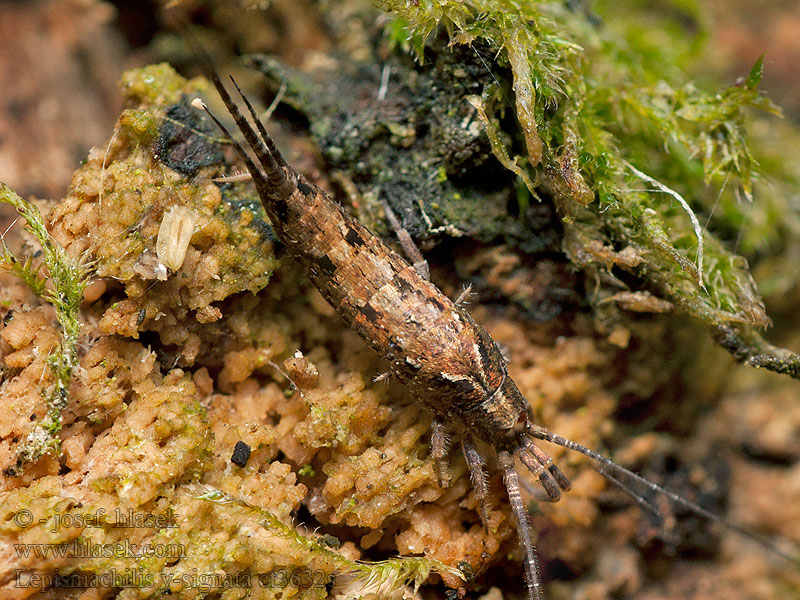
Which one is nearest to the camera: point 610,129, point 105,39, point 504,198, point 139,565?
point 139,565

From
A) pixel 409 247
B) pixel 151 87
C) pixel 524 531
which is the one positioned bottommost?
pixel 524 531

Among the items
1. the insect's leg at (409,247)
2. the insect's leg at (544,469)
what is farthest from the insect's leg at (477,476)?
the insect's leg at (409,247)

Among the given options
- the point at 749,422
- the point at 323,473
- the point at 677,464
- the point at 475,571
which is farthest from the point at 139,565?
the point at 749,422

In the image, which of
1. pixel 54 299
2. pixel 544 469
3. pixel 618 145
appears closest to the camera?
pixel 54 299

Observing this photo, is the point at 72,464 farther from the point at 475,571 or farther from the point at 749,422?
the point at 749,422

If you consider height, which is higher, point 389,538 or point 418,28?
point 418,28

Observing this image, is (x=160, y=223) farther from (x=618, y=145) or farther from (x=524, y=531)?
(x=618, y=145)

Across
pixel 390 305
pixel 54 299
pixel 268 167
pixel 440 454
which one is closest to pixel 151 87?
pixel 268 167
